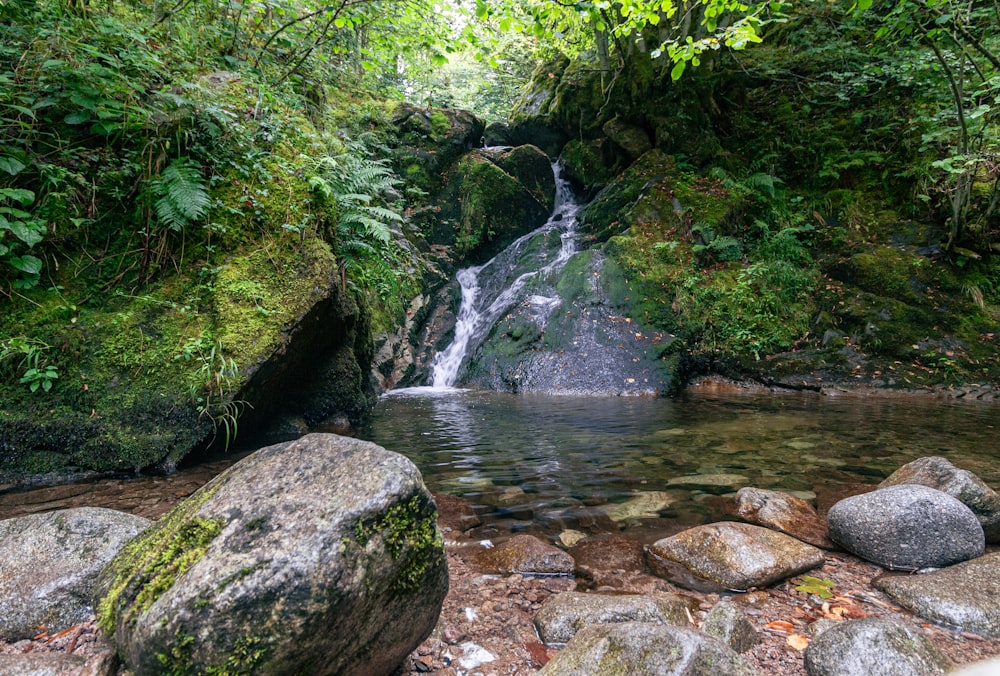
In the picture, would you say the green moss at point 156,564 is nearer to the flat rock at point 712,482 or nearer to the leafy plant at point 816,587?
the leafy plant at point 816,587

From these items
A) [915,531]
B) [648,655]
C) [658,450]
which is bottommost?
[658,450]

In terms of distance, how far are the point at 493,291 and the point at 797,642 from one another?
10.8m

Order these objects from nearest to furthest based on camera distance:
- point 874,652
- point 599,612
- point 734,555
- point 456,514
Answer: point 874,652, point 599,612, point 734,555, point 456,514

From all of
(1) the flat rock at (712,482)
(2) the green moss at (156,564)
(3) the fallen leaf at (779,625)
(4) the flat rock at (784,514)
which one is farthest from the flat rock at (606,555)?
(2) the green moss at (156,564)

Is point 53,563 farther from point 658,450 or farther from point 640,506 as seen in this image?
point 658,450

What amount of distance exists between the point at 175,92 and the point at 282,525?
508cm

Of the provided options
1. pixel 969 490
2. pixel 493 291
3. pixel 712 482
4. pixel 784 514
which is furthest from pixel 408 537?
pixel 493 291

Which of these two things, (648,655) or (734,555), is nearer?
(648,655)

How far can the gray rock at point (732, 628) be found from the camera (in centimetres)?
204

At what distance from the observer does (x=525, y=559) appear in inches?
110

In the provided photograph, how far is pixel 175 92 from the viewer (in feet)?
15.1

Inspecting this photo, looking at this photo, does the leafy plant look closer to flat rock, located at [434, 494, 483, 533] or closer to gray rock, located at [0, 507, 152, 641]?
flat rock, located at [434, 494, 483, 533]

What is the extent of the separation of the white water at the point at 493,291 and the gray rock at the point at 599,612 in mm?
8506

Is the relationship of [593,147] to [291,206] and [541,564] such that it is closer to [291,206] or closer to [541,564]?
[291,206]
